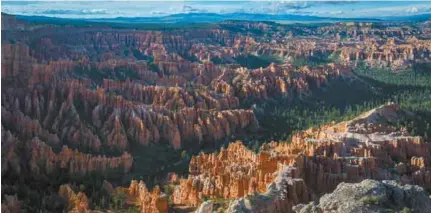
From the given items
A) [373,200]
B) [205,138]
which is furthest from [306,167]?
[205,138]

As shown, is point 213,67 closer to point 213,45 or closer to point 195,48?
point 195,48

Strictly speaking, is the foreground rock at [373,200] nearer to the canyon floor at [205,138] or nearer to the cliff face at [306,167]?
the canyon floor at [205,138]

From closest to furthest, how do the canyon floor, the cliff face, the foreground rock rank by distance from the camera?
1. the foreground rock
2. the cliff face
3. the canyon floor

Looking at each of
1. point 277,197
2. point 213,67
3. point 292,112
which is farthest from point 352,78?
point 277,197

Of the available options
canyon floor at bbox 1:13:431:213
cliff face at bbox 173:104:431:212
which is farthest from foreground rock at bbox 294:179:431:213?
cliff face at bbox 173:104:431:212

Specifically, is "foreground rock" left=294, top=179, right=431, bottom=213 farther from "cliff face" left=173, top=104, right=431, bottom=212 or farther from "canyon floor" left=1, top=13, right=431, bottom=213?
"cliff face" left=173, top=104, right=431, bottom=212

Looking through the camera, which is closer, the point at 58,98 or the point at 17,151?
the point at 17,151
